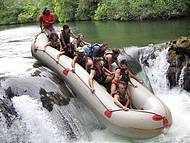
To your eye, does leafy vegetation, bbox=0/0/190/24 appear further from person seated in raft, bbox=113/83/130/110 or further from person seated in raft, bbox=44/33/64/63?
person seated in raft, bbox=113/83/130/110

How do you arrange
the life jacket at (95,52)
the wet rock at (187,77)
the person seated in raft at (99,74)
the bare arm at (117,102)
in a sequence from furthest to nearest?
the wet rock at (187,77)
the life jacket at (95,52)
the person seated in raft at (99,74)
the bare arm at (117,102)

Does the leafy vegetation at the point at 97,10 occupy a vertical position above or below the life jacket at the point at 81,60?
below

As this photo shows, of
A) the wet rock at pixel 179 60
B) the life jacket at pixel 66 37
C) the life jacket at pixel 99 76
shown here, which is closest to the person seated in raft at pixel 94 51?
the life jacket at pixel 99 76

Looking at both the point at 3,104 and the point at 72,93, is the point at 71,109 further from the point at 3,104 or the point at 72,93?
the point at 3,104

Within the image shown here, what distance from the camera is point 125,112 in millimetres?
10617

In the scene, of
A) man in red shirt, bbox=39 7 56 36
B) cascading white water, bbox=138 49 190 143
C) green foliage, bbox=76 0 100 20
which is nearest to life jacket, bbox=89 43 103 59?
cascading white water, bbox=138 49 190 143

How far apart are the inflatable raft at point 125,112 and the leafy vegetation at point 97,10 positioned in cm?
2771

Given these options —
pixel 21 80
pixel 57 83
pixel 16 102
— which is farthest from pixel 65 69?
pixel 16 102

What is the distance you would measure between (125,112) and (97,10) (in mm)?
40213

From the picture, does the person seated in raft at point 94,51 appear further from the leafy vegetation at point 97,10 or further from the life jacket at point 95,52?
the leafy vegetation at point 97,10

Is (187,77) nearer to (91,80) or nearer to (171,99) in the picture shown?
(171,99)

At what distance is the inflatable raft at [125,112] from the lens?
10414mm

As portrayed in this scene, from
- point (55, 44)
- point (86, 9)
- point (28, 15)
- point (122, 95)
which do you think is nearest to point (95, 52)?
point (122, 95)

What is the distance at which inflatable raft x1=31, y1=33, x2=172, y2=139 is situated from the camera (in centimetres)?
1041
